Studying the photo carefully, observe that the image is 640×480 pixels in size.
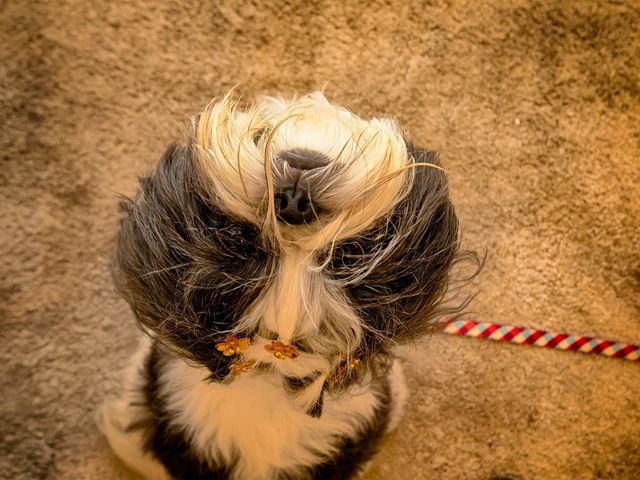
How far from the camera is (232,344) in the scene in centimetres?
71

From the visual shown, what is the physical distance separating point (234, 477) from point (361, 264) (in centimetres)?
50

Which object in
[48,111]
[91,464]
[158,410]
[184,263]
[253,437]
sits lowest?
[91,464]

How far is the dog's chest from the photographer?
0.88 m

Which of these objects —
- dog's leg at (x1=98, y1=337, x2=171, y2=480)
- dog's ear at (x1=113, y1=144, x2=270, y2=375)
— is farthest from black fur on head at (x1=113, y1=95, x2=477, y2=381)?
dog's leg at (x1=98, y1=337, x2=171, y2=480)

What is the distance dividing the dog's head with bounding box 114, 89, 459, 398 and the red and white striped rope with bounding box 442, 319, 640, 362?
2.20ft

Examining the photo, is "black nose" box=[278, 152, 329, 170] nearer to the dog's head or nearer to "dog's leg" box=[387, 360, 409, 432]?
the dog's head

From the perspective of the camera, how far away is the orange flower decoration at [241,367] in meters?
0.75

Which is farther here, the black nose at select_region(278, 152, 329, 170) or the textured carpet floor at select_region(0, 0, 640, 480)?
the textured carpet floor at select_region(0, 0, 640, 480)

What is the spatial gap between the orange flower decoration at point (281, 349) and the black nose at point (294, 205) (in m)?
0.15

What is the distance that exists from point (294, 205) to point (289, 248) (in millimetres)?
55

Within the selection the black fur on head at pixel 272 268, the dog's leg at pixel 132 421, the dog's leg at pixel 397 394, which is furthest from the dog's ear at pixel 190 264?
the dog's leg at pixel 397 394

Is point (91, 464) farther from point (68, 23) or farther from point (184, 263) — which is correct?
point (68, 23)

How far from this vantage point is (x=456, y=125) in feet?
4.71

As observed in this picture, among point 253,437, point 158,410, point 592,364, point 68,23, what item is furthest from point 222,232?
point 592,364
